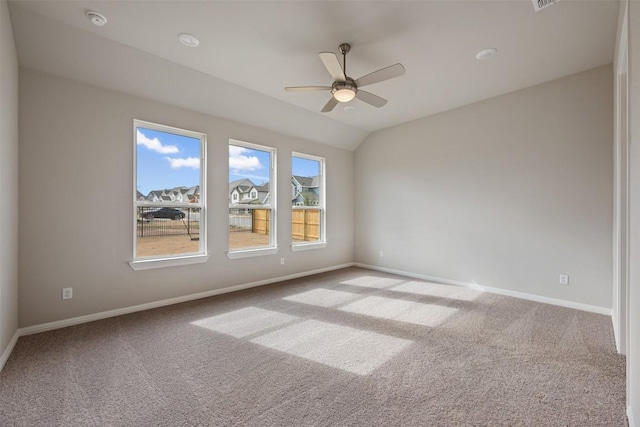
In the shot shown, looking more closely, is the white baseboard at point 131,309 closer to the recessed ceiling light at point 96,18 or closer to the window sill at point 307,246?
the window sill at point 307,246

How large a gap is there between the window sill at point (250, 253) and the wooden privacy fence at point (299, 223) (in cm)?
33

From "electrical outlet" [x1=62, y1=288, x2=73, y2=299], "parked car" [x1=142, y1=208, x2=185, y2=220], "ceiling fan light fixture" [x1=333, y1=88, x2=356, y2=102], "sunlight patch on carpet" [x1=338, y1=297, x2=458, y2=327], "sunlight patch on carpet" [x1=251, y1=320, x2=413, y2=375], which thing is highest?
"ceiling fan light fixture" [x1=333, y1=88, x2=356, y2=102]

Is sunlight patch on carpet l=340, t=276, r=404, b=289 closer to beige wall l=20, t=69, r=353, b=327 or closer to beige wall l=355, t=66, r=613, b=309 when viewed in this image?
beige wall l=355, t=66, r=613, b=309

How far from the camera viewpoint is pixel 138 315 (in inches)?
134

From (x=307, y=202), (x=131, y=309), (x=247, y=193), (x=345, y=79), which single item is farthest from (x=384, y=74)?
(x=131, y=309)

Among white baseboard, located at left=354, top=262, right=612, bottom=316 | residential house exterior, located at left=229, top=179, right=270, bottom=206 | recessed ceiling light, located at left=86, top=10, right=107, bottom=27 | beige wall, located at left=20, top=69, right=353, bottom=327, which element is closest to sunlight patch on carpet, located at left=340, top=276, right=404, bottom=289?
white baseboard, located at left=354, top=262, right=612, bottom=316

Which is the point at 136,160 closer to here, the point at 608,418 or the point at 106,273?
the point at 106,273

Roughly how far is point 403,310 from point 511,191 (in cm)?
241

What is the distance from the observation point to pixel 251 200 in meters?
4.83

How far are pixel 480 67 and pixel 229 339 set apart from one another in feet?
13.6

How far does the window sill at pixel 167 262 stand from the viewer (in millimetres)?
3547

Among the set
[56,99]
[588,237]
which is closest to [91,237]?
[56,99]

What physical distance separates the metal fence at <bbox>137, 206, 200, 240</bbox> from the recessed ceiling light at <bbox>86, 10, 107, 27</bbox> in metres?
1.97

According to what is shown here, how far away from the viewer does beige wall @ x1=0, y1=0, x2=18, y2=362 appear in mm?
2281
